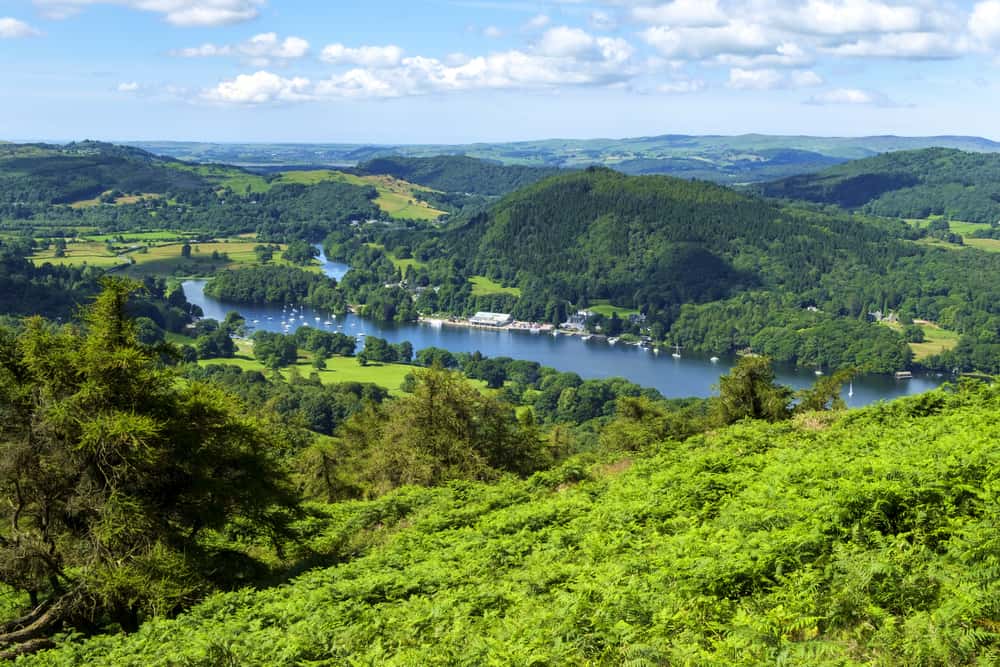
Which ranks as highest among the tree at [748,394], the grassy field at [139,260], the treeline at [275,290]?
the tree at [748,394]

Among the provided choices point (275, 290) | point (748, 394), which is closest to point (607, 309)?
point (275, 290)

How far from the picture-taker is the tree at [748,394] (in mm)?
35156

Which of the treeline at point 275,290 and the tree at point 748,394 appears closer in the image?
the tree at point 748,394

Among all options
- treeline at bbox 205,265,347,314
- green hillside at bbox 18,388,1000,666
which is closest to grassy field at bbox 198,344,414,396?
treeline at bbox 205,265,347,314

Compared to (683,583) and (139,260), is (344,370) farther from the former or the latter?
(683,583)

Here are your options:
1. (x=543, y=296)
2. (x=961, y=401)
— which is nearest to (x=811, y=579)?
(x=961, y=401)

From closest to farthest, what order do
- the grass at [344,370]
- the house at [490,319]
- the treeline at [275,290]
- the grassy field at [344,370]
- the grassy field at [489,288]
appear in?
the grass at [344,370] → the grassy field at [344,370] → the house at [490,319] → the treeline at [275,290] → the grassy field at [489,288]

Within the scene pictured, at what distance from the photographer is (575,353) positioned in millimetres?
136375

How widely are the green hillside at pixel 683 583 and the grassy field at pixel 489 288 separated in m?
165

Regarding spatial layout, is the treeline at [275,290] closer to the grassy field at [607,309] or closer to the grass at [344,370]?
the grass at [344,370]

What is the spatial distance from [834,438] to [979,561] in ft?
40.4

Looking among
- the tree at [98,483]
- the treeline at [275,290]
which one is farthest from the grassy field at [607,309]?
the tree at [98,483]

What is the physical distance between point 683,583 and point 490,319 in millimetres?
154774

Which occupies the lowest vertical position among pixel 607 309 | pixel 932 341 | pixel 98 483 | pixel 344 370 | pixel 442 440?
pixel 932 341
